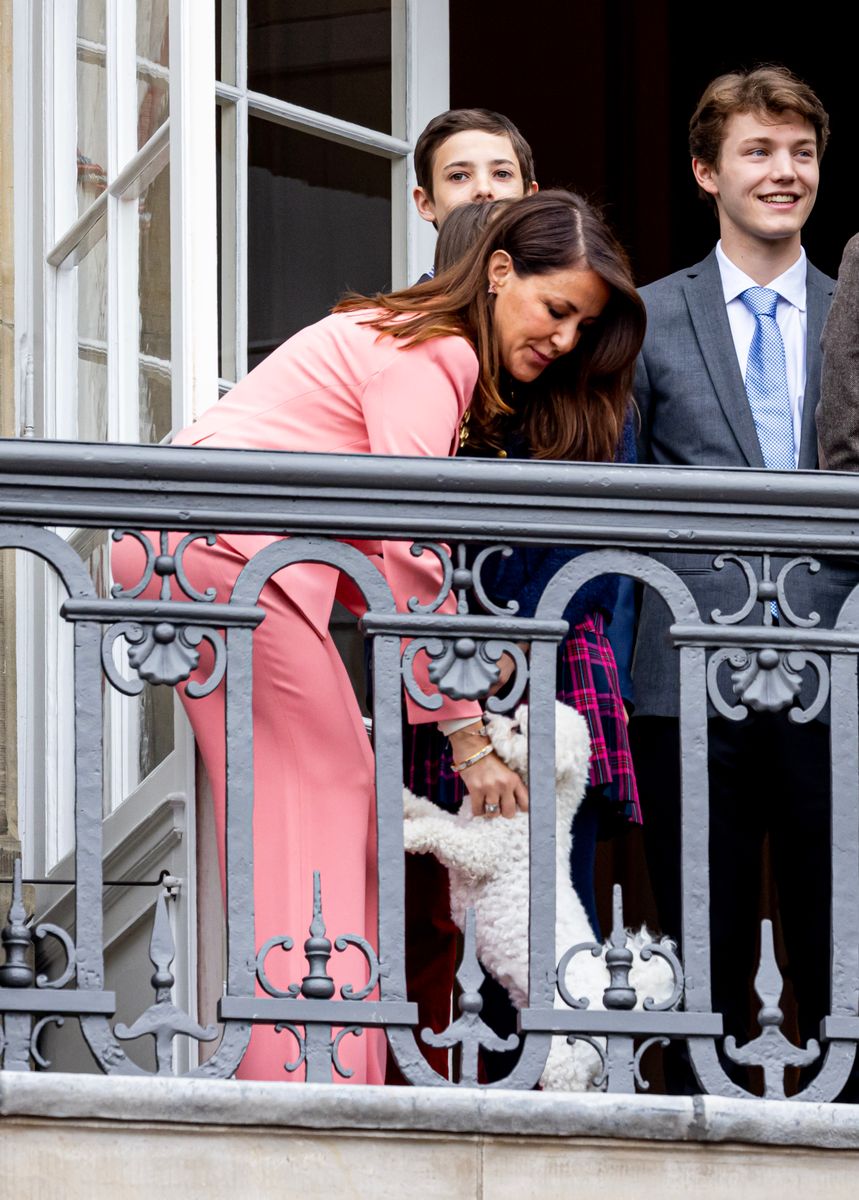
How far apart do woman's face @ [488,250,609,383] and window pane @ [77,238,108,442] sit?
1.36 m

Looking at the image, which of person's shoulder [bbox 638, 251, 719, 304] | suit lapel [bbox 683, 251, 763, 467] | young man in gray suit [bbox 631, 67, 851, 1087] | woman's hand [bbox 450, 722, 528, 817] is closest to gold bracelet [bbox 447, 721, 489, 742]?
woman's hand [bbox 450, 722, 528, 817]

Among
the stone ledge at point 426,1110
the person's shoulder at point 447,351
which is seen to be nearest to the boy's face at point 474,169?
Answer: the person's shoulder at point 447,351

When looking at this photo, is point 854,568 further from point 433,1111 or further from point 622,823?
point 433,1111

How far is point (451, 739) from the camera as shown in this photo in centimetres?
422

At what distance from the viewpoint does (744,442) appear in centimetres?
485

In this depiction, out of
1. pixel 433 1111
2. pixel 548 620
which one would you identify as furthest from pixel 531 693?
pixel 433 1111

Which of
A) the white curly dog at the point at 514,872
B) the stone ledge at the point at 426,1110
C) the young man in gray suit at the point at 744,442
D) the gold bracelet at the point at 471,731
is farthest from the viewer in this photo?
the young man in gray suit at the point at 744,442

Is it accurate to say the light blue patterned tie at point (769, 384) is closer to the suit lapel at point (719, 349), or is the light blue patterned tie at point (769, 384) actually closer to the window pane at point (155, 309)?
the suit lapel at point (719, 349)

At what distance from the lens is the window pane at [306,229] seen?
217 inches

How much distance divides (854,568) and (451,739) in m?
0.95

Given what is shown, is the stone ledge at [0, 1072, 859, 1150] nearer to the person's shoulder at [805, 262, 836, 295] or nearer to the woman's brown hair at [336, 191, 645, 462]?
the woman's brown hair at [336, 191, 645, 462]

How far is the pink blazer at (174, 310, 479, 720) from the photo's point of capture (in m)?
4.14

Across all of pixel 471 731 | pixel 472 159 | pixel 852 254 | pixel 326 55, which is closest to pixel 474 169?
pixel 472 159

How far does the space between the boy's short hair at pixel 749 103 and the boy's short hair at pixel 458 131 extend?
366 millimetres
